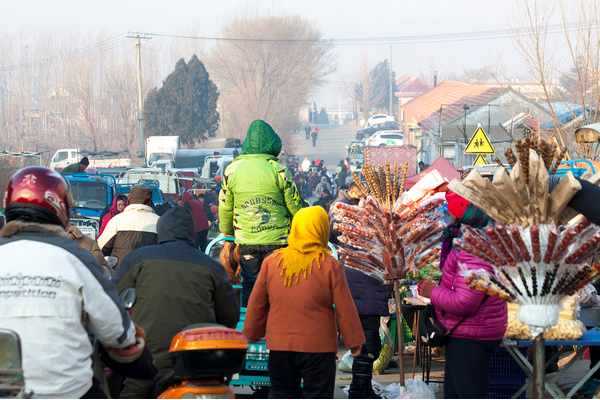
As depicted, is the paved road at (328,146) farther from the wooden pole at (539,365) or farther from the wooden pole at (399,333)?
the wooden pole at (539,365)

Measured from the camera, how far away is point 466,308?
5.29 m

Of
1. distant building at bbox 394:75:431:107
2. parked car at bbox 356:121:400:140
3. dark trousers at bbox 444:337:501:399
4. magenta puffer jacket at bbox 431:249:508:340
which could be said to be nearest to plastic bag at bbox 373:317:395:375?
A: dark trousers at bbox 444:337:501:399

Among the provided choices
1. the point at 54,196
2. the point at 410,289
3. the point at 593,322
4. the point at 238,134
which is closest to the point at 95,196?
the point at 410,289

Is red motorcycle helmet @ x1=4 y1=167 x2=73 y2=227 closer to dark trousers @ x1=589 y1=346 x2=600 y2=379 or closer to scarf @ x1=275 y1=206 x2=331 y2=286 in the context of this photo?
scarf @ x1=275 y1=206 x2=331 y2=286

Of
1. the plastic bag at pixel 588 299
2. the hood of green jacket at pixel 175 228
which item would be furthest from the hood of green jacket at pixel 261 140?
the plastic bag at pixel 588 299

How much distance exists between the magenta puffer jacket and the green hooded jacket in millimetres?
1753

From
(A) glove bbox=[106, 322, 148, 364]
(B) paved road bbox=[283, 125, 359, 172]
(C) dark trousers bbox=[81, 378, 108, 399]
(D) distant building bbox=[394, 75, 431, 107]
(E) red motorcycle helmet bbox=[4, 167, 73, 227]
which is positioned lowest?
(B) paved road bbox=[283, 125, 359, 172]

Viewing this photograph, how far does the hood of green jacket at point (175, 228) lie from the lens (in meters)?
4.93

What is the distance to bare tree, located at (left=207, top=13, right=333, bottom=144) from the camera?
83250 millimetres

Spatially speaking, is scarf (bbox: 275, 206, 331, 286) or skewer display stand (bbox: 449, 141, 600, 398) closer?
skewer display stand (bbox: 449, 141, 600, 398)

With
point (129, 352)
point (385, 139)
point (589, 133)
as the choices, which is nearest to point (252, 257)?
point (129, 352)

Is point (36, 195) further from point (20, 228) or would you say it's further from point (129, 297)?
point (129, 297)

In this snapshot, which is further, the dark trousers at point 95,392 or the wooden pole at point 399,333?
the wooden pole at point 399,333

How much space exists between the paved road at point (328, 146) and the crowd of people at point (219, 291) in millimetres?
54130
